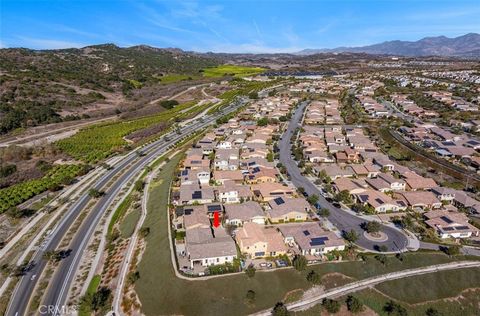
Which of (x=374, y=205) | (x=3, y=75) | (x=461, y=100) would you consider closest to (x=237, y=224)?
(x=374, y=205)

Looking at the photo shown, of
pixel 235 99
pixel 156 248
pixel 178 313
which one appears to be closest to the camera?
pixel 178 313

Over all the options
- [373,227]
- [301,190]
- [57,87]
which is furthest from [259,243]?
[57,87]

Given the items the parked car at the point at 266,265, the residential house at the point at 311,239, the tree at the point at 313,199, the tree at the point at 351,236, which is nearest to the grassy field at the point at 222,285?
the parked car at the point at 266,265

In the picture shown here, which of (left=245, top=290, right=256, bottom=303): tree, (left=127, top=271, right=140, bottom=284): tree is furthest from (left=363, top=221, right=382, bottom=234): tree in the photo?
(left=127, top=271, right=140, bottom=284): tree

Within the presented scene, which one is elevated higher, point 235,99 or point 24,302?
point 235,99

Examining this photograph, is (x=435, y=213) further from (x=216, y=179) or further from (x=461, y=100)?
(x=461, y=100)

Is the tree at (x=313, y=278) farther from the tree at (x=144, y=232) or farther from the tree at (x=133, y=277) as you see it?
the tree at (x=144, y=232)

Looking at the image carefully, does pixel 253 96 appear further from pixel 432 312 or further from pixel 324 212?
pixel 432 312
